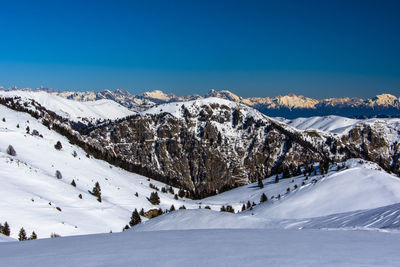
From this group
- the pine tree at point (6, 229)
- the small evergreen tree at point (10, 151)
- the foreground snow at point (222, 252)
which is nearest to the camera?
the foreground snow at point (222, 252)

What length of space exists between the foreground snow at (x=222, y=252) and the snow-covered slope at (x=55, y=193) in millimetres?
26989

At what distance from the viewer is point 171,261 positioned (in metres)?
7.61

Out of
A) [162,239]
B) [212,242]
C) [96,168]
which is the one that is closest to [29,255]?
[162,239]

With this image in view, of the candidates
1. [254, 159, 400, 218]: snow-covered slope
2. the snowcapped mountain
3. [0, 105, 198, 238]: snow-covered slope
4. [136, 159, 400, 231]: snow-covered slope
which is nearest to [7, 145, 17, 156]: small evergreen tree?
the snowcapped mountain

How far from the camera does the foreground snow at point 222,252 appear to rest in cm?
736

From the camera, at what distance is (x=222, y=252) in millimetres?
8555

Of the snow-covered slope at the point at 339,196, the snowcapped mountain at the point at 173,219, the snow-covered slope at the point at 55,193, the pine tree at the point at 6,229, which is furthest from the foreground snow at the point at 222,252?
the snow-covered slope at the point at 339,196

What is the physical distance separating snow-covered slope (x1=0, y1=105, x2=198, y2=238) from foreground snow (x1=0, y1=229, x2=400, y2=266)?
88.5 feet

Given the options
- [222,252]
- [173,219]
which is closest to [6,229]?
[173,219]

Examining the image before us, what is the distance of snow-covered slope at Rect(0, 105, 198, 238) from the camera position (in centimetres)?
3725

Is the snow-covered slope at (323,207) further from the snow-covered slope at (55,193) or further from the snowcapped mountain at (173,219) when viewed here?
the snow-covered slope at (55,193)

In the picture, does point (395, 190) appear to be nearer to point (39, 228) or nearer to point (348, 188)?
point (348, 188)

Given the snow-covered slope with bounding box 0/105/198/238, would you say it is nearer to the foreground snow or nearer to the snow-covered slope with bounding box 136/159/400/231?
the snow-covered slope with bounding box 136/159/400/231

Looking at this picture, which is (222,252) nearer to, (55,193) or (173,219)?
(173,219)
